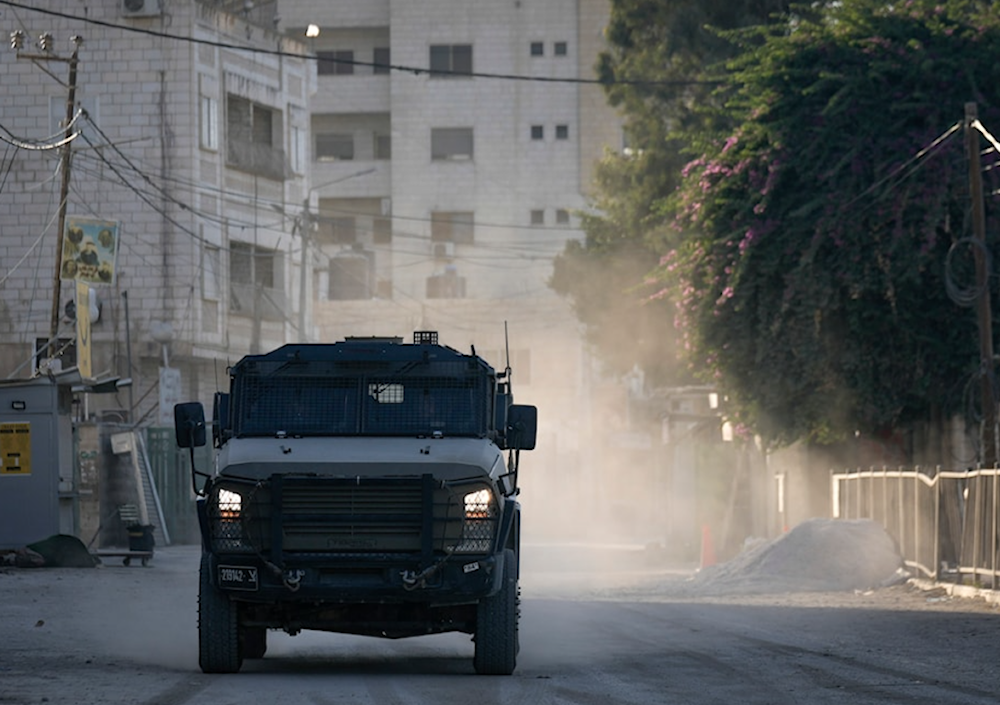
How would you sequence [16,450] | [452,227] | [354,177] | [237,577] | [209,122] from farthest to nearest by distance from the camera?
[452,227]
[354,177]
[209,122]
[16,450]
[237,577]

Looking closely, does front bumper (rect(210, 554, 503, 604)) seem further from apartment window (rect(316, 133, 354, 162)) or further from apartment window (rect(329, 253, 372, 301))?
apartment window (rect(316, 133, 354, 162))

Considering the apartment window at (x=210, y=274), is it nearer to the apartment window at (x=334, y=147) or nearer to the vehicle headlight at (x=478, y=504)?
the apartment window at (x=334, y=147)

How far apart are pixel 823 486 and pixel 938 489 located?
13227 mm

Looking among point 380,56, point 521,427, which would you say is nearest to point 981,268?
point 521,427

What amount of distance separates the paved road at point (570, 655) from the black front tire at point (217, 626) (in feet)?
0.60

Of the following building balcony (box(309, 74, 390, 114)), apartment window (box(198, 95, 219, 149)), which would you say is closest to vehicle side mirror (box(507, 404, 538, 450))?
apartment window (box(198, 95, 219, 149))

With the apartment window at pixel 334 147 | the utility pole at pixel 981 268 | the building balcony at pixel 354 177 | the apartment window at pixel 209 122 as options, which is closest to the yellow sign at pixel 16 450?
the utility pole at pixel 981 268

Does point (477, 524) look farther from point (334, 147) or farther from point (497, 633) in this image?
point (334, 147)

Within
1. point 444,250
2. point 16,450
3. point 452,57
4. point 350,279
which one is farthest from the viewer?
point 350,279

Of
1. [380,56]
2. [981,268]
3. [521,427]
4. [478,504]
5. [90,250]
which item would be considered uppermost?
[380,56]

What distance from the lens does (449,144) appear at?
82.9 meters

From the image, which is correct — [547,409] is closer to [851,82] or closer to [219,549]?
[851,82]

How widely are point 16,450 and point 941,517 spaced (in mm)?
14699

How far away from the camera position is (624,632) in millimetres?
19906
